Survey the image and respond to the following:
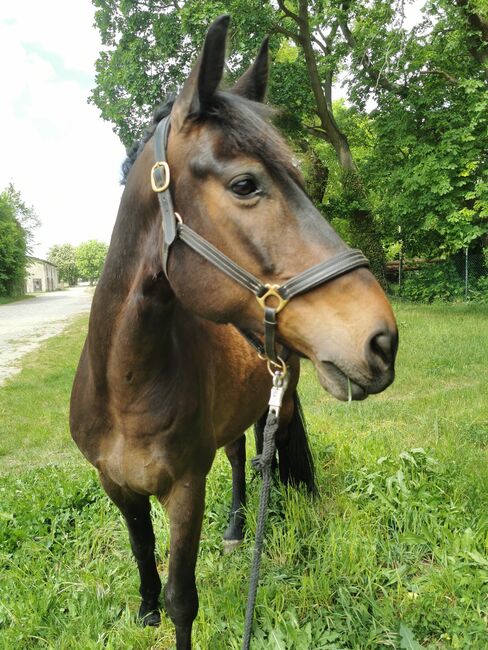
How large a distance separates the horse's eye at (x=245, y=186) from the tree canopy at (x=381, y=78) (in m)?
11.8

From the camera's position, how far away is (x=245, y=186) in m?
1.33

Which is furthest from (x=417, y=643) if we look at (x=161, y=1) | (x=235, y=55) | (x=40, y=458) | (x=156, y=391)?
(x=161, y=1)

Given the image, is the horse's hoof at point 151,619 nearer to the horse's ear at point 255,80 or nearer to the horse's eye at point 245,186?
the horse's eye at point 245,186

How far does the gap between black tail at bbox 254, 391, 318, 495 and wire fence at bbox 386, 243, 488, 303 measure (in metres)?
15.6

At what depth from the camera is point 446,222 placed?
13.5 meters

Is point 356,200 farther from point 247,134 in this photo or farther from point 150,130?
point 247,134

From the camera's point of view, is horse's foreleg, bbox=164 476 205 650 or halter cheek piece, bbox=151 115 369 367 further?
horse's foreleg, bbox=164 476 205 650

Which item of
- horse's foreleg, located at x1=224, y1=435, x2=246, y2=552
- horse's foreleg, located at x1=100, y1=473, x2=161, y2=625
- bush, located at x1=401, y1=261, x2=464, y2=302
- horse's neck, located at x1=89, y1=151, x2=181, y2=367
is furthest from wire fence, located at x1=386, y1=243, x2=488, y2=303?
horse's neck, located at x1=89, y1=151, x2=181, y2=367

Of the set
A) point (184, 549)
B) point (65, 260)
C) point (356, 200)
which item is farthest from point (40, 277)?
point (184, 549)

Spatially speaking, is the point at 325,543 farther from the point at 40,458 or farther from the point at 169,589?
the point at 40,458

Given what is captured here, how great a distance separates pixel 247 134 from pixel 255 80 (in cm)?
59

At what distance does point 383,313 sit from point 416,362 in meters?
7.69

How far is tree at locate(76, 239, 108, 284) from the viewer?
365 feet

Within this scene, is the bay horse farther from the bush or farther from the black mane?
the bush
